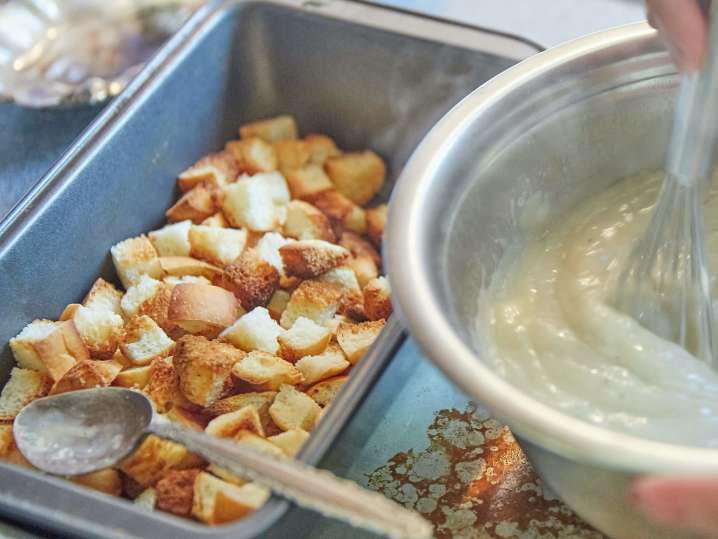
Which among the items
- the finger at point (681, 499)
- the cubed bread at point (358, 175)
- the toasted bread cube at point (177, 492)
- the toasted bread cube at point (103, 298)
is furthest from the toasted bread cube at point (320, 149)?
the finger at point (681, 499)

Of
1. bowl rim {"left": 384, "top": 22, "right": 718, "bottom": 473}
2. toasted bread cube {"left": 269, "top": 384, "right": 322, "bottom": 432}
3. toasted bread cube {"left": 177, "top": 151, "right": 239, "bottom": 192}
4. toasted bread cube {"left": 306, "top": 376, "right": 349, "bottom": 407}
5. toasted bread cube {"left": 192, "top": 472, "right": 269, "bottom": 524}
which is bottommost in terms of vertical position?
toasted bread cube {"left": 306, "top": 376, "right": 349, "bottom": 407}

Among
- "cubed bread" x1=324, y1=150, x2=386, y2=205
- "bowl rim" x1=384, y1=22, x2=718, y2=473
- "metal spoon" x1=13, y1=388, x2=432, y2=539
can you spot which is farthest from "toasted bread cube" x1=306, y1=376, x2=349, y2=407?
"cubed bread" x1=324, y1=150, x2=386, y2=205

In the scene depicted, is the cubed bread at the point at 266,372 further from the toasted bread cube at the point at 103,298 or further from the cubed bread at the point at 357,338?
the toasted bread cube at the point at 103,298

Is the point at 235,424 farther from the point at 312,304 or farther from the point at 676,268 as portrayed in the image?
the point at 676,268

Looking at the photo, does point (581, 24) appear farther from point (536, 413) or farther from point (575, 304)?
point (536, 413)

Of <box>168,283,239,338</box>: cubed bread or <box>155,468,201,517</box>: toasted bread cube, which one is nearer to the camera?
<box>155,468,201,517</box>: toasted bread cube

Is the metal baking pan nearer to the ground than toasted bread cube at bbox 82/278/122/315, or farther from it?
farther from it

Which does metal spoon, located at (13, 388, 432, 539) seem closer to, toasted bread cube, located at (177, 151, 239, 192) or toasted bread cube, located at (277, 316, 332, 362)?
toasted bread cube, located at (277, 316, 332, 362)
